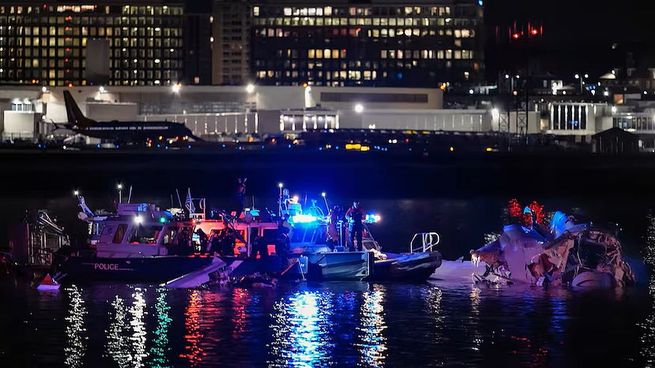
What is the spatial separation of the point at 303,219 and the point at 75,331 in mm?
14300

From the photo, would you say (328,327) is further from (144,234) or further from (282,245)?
(144,234)

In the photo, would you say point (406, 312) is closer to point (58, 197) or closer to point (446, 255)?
point (446, 255)

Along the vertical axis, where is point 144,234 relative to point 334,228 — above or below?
below

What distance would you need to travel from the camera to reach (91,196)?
366ft

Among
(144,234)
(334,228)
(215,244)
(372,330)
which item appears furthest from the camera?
(334,228)

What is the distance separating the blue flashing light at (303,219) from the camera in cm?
5528

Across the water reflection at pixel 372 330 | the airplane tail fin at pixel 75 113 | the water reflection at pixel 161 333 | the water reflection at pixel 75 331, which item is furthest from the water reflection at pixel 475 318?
the airplane tail fin at pixel 75 113

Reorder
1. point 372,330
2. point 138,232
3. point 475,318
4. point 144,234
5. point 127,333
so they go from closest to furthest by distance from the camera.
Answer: point 127,333 → point 372,330 → point 475,318 → point 138,232 → point 144,234

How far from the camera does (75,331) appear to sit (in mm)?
43156

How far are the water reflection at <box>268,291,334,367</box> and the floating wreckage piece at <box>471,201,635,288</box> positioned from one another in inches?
296

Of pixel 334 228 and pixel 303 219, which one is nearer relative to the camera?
pixel 334 228

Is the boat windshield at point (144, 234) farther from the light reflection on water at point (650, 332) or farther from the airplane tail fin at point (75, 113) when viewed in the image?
the airplane tail fin at point (75, 113)

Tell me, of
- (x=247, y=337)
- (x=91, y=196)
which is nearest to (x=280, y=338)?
(x=247, y=337)

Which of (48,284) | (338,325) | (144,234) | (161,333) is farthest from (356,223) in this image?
(161,333)
